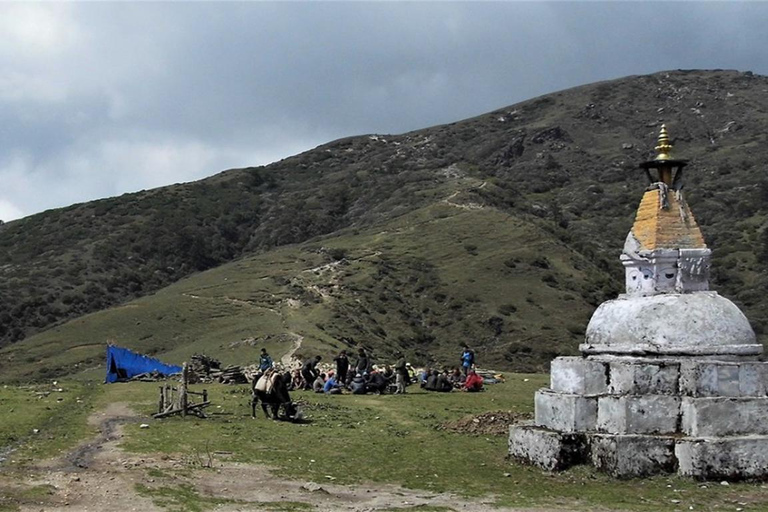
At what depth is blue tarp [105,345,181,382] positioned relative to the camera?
31.9 metres

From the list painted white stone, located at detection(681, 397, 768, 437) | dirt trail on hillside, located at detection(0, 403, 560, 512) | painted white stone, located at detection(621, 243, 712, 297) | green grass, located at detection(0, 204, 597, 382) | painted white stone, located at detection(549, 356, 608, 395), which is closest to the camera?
dirt trail on hillside, located at detection(0, 403, 560, 512)

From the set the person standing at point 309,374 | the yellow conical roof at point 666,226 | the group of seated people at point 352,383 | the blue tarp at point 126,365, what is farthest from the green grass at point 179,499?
the blue tarp at point 126,365

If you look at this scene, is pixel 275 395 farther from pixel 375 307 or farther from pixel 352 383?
pixel 375 307

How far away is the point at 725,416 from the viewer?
13828mm

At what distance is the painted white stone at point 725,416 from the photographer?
13750 mm

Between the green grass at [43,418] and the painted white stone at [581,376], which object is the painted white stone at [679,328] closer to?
the painted white stone at [581,376]

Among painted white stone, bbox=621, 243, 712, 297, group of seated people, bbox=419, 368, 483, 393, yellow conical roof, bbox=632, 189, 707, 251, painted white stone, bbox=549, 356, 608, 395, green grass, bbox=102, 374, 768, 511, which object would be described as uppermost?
yellow conical roof, bbox=632, 189, 707, 251

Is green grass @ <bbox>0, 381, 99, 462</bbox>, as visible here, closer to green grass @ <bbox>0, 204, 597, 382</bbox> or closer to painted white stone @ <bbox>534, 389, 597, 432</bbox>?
painted white stone @ <bbox>534, 389, 597, 432</bbox>

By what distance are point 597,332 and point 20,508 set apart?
9.89 m

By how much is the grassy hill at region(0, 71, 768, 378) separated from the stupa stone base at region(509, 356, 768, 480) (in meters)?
23.5

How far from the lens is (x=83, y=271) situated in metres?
77.7

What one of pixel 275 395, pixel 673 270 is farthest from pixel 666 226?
pixel 275 395

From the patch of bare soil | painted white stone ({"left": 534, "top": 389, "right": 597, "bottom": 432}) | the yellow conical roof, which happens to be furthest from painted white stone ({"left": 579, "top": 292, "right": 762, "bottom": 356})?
the patch of bare soil

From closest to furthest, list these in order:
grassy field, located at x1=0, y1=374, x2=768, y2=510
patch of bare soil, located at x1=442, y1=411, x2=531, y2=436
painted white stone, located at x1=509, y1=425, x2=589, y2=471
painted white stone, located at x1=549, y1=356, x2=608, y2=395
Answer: grassy field, located at x1=0, y1=374, x2=768, y2=510, painted white stone, located at x1=509, y1=425, x2=589, y2=471, painted white stone, located at x1=549, y1=356, x2=608, y2=395, patch of bare soil, located at x1=442, y1=411, x2=531, y2=436
